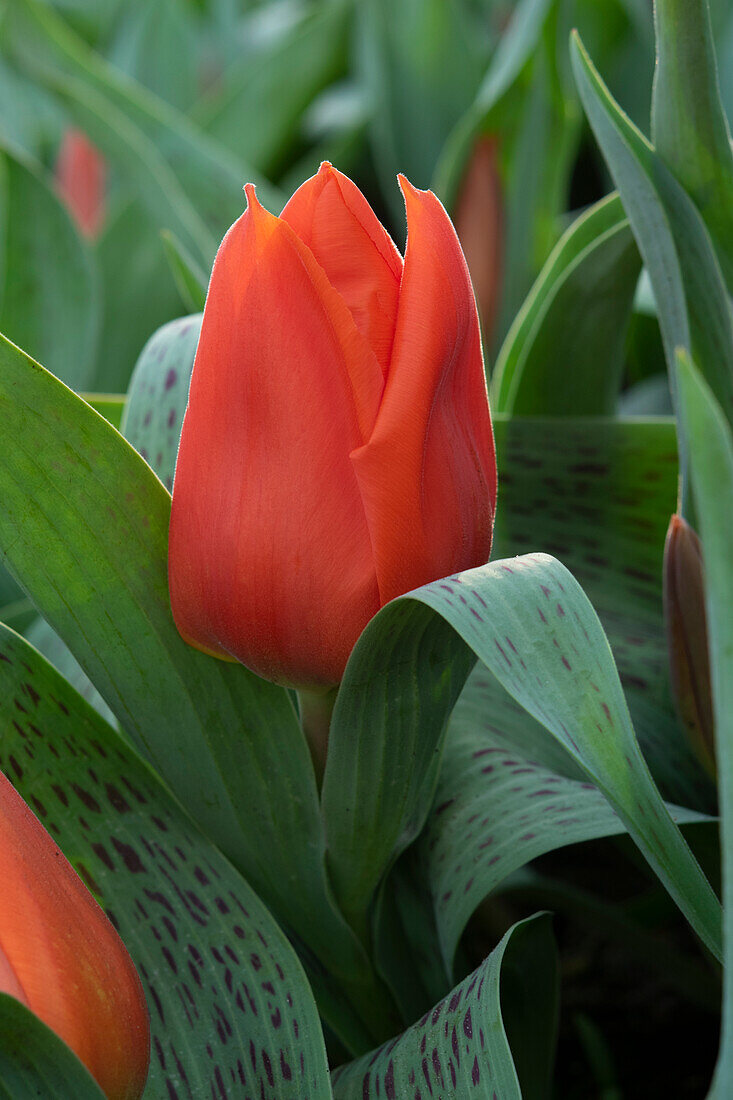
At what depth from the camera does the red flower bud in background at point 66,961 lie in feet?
0.72

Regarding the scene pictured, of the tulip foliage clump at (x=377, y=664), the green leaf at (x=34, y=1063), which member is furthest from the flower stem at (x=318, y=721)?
the green leaf at (x=34, y=1063)

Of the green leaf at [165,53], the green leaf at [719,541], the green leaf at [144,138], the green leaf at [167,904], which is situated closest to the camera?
the green leaf at [719,541]

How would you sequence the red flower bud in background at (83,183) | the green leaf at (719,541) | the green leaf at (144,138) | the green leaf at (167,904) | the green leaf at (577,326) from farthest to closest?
1. the red flower bud in background at (83,183)
2. the green leaf at (144,138)
3. the green leaf at (577,326)
4. the green leaf at (167,904)
5. the green leaf at (719,541)

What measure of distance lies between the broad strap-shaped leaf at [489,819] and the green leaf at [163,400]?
0.13 meters

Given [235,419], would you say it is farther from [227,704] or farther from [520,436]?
[520,436]

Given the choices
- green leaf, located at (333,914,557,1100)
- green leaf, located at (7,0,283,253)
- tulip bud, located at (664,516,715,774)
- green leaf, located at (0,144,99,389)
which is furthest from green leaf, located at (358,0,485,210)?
green leaf, located at (333,914,557,1100)

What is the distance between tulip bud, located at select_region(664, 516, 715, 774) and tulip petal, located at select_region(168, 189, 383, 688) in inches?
5.0

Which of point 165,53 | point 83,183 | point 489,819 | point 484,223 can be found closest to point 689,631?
point 489,819

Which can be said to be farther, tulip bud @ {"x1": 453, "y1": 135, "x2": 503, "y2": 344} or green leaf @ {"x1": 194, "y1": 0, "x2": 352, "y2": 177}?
green leaf @ {"x1": 194, "y1": 0, "x2": 352, "y2": 177}

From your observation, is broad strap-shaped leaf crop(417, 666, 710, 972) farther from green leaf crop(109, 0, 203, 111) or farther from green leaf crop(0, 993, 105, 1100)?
green leaf crop(109, 0, 203, 111)

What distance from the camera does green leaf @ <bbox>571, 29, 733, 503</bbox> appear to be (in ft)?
1.09

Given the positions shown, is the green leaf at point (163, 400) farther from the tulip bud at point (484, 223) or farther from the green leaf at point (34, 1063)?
the tulip bud at point (484, 223)

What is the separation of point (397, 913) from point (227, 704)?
0.34 ft

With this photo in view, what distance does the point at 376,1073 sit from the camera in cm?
29
